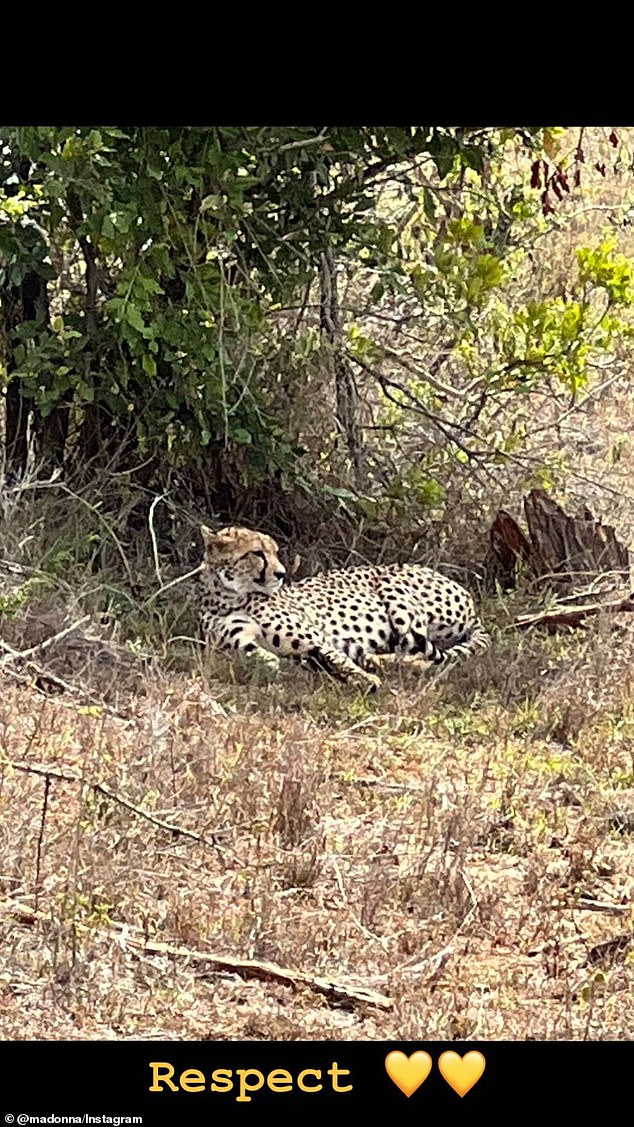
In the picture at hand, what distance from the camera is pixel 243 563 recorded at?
597cm

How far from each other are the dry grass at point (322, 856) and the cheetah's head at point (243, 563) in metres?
0.50

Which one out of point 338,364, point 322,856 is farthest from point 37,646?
point 338,364

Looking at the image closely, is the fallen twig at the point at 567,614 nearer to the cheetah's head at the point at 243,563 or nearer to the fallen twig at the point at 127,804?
the cheetah's head at the point at 243,563

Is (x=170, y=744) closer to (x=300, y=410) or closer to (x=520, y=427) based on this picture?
(x=300, y=410)

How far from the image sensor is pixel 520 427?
7.89 m

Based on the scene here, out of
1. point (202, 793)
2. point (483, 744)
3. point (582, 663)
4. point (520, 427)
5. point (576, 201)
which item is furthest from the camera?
point (576, 201)

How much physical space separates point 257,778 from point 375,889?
0.75 meters

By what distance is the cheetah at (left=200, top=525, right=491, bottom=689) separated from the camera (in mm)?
5773
